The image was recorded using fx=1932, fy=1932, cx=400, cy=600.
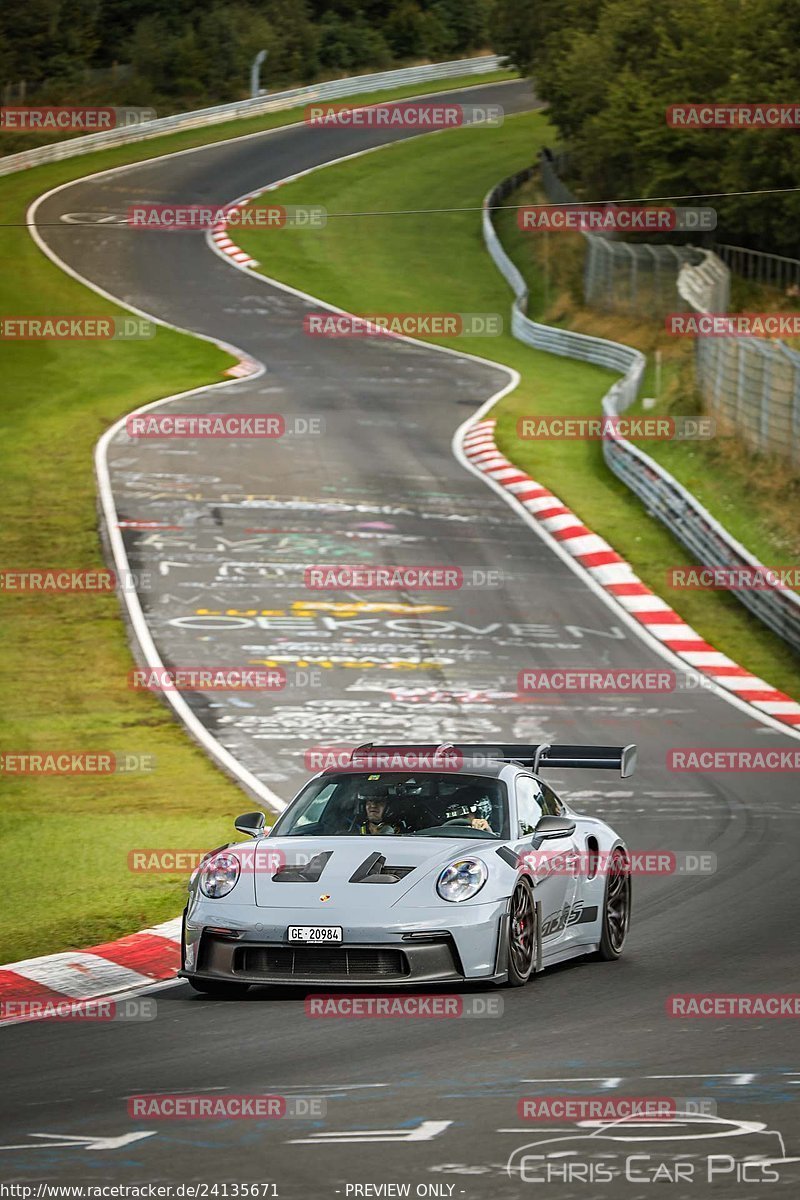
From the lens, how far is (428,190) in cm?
6606

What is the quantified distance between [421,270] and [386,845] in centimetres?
4647

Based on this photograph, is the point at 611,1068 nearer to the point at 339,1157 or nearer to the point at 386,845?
the point at 339,1157

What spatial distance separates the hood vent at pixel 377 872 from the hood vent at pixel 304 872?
0.21 meters

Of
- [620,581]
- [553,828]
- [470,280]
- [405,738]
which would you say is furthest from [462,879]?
[470,280]

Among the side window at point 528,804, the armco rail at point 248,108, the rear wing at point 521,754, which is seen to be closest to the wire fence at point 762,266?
the armco rail at point 248,108

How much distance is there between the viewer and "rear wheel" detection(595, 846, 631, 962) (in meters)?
11.8

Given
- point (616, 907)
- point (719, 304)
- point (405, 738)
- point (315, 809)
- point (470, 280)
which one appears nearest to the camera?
point (315, 809)

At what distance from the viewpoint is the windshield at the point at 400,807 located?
11.3 m

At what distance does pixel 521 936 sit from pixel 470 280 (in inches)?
1800

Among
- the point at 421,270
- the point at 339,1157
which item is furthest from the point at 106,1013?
the point at 421,270

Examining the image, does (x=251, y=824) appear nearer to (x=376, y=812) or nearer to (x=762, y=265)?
(x=376, y=812)

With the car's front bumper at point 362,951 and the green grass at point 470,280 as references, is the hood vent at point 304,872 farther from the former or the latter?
the green grass at point 470,280

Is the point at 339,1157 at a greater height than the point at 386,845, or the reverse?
the point at 339,1157

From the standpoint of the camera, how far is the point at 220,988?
1031cm
